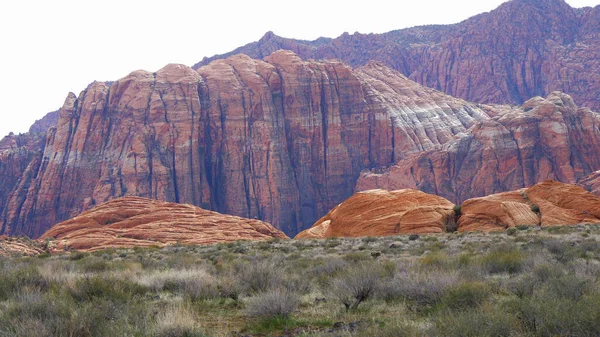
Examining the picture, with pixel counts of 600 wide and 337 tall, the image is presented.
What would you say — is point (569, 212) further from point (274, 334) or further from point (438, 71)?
point (438, 71)

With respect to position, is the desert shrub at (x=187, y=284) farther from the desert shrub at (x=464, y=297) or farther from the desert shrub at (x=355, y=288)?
the desert shrub at (x=464, y=297)

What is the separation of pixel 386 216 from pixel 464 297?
3321 cm

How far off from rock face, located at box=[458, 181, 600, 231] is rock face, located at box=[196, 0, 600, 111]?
404ft

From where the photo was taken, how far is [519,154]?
79062 millimetres

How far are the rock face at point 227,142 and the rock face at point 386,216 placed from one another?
160 feet

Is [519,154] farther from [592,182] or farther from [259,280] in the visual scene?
[259,280]

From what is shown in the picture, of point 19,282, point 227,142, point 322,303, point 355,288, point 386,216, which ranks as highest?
point 227,142

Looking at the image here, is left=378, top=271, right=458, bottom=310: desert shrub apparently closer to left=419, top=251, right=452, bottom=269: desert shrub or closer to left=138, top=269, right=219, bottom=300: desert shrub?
left=419, top=251, right=452, bottom=269: desert shrub

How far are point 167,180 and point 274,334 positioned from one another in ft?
276

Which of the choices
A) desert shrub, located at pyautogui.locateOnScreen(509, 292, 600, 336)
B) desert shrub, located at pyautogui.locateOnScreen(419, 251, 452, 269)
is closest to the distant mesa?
desert shrub, located at pyautogui.locateOnScreen(419, 251, 452, 269)

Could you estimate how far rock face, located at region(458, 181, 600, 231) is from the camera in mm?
36531

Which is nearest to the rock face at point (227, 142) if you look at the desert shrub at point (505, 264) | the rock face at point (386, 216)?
the rock face at point (386, 216)

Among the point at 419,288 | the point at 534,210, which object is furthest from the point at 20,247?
the point at 534,210

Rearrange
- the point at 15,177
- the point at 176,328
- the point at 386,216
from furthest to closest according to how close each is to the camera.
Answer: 1. the point at 15,177
2. the point at 386,216
3. the point at 176,328
